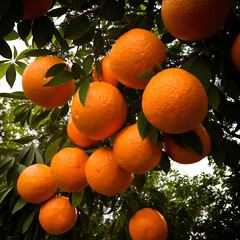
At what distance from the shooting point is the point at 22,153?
4.57 ft

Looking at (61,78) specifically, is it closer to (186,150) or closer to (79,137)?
(79,137)

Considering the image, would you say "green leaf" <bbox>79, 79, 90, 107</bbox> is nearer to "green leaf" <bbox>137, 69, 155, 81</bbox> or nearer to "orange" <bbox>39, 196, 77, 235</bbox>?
"green leaf" <bbox>137, 69, 155, 81</bbox>

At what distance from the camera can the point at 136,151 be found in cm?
61

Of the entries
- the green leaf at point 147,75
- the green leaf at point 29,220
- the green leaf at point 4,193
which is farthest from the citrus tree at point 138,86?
the green leaf at point 4,193

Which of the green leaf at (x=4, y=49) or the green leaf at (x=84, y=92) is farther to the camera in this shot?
the green leaf at (x=4, y=49)

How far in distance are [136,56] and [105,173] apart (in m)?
0.39

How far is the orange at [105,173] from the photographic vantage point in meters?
0.69

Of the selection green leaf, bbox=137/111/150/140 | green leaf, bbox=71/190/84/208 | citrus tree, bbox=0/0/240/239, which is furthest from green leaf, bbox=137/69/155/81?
green leaf, bbox=71/190/84/208

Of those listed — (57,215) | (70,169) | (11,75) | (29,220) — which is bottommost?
(29,220)

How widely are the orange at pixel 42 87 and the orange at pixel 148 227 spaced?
71 cm

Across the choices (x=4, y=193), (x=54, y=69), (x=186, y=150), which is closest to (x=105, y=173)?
(x=186, y=150)

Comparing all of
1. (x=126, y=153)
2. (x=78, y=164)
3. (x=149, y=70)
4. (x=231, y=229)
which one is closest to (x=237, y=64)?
(x=149, y=70)

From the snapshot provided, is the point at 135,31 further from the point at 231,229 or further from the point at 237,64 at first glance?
the point at 231,229

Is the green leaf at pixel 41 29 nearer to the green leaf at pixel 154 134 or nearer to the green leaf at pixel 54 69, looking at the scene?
the green leaf at pixel 54 69
